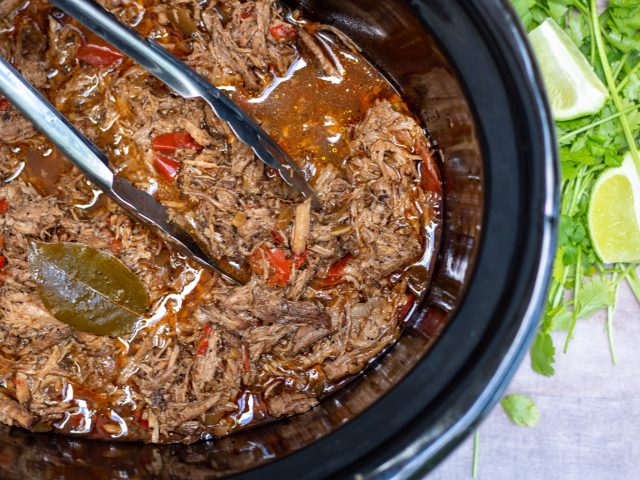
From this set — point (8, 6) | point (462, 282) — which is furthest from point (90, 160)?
point (462, 282)

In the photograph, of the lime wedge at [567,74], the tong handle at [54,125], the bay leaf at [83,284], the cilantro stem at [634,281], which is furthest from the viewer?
the cilantro stem at [634,281]

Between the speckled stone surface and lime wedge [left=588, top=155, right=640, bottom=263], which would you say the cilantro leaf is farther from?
lime wedge [left=588, top=155, right=640, bottom=263]

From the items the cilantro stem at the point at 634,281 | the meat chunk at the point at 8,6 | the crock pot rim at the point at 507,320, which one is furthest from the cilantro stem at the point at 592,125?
the meat chunk at the point at 8,6

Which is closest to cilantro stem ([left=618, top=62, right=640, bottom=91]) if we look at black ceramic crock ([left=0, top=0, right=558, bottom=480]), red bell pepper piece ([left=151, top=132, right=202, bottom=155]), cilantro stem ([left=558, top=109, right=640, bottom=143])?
cilantro stem ([left=558, top=109, right=640, bottom=143])

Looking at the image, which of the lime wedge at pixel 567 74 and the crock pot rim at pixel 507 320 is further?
the lime wedge at pixel 567 74

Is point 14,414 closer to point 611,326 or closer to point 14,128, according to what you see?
point 14,128

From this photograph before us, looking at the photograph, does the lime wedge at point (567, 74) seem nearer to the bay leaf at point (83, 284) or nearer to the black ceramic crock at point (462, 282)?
the black ceramic crock at point (462, 282)

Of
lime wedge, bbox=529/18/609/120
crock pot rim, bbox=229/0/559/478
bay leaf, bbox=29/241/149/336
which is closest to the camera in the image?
crock pot rim, bbox=229/0/559/478
